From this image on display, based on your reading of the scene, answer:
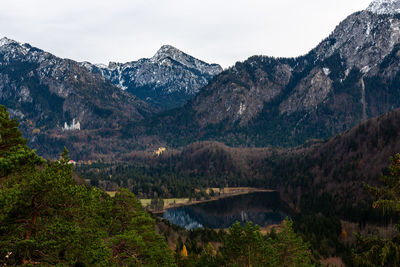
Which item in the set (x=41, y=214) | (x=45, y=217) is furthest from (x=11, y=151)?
(x=45, y=217)

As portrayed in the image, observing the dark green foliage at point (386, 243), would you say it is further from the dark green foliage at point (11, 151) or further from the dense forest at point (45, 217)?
the dark green foliage at point (11, 151)

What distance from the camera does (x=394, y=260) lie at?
19.1 metres

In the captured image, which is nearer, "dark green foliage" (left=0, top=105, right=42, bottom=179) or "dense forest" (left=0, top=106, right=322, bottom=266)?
"dense forest" (left=0, top=106, right=322, bottom=266)

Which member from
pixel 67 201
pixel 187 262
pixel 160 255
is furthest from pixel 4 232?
pixel 187 262

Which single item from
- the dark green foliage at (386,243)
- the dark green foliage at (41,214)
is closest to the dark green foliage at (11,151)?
the dark green foliage at (41,214)

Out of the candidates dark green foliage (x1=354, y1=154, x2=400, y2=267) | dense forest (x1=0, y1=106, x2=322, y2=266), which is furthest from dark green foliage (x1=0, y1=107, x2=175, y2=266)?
dark green foliage (x1=354, y1=154, x2=400, y2=267)

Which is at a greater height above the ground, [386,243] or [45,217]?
[45,217]

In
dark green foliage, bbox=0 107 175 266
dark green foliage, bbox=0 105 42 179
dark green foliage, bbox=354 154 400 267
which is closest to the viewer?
dark green foliage, bbox=354 154 400 267

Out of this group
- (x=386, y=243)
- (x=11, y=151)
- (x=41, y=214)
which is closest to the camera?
(x=386, y=243)

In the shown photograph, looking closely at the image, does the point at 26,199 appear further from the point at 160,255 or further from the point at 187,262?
the point at 187,262

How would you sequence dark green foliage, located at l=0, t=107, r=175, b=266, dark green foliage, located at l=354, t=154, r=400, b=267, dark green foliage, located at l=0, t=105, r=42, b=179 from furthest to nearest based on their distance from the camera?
dark green foliage, located at l=0, t=105, r=42, b=179, dark green foliage, located at l=0, t=107, r=175, b=266, dark green foliage, located at l=354, t=154, r=400, b=267

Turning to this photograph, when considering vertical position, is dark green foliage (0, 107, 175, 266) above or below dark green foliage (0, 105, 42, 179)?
below

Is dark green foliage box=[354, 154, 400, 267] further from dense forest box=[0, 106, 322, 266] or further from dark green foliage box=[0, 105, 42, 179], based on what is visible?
dark green foliage box=[0, 105, 42, 179]

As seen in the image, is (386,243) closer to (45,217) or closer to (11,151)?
(45,217)
